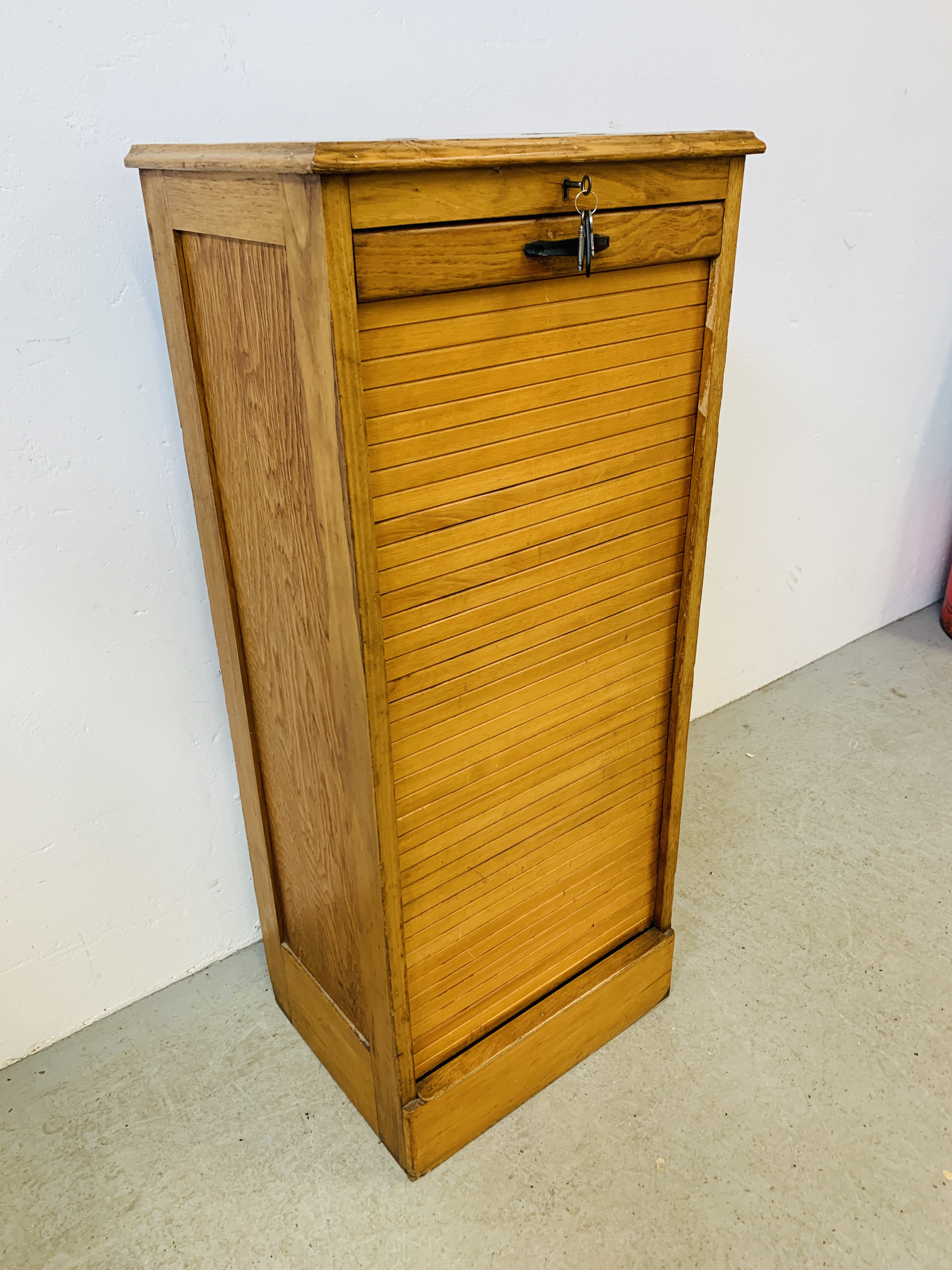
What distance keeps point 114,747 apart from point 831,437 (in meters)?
2.09

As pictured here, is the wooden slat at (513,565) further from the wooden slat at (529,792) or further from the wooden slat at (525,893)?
the wooden slat at (525,893)

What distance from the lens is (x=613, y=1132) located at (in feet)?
5.18

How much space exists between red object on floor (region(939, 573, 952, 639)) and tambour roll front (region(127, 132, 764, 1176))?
1.97m

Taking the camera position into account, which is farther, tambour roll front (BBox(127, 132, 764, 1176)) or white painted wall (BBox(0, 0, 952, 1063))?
white painted wall (BBox(0, 0, 952, 1063))

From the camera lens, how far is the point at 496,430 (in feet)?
3.84

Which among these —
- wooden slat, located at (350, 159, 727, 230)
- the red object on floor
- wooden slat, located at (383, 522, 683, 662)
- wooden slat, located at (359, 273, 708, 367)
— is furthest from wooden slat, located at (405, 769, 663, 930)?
the red object on floor

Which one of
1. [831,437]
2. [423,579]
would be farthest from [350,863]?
[831,437]

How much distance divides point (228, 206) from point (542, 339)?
400mm

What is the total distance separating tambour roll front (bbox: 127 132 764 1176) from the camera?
1.04m

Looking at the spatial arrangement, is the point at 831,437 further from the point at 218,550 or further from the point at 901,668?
the point at 218,550

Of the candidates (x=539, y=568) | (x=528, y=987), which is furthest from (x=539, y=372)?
(x=528, y=987)

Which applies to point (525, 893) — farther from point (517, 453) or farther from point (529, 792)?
point (517, 453)

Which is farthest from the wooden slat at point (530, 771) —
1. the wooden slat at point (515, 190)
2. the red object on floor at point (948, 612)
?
the red object on floor at point (948, 612)

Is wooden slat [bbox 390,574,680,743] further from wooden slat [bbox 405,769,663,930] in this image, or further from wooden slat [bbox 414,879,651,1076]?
wooden slat [bbox 414,879,651,1076]
